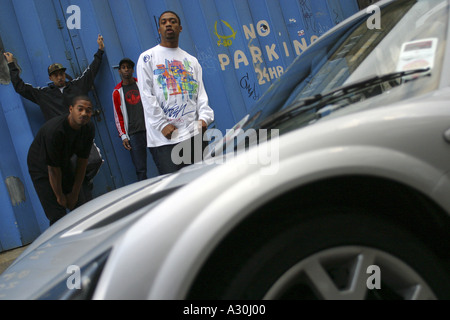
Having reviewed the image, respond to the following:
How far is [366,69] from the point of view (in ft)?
5.86

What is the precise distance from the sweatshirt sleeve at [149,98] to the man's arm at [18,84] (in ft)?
5.05

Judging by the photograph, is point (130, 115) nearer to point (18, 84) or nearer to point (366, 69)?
point (18, 84)

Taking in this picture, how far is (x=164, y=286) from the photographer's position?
3.93 ft

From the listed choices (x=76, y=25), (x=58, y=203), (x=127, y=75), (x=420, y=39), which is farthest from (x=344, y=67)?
(x=76, y=25)

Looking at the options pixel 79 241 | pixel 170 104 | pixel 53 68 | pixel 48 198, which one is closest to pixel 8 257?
pixel 48 198

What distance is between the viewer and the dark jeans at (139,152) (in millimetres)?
5086

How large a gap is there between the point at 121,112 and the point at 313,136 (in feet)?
13.2

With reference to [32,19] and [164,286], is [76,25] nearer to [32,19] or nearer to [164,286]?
[32,19]

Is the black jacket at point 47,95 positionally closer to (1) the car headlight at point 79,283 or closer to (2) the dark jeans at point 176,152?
(2) the dark jeans at point 176,152

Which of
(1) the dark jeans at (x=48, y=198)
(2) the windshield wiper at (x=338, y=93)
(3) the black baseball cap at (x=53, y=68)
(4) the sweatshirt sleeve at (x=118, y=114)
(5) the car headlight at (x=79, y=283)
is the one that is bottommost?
(5) the car headlight at (x=79, y=283)

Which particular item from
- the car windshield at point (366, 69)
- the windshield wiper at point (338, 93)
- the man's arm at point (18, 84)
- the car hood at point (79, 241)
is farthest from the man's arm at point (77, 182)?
the windshield wiper at point (338, 93)

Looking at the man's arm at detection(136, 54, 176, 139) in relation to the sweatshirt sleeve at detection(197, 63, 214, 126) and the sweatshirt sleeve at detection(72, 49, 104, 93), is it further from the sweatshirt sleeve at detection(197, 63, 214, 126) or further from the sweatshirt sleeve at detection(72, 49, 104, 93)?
the sweatshirt sleeve at detection(72, 49, 104, 93)

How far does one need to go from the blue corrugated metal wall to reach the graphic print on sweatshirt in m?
1.48

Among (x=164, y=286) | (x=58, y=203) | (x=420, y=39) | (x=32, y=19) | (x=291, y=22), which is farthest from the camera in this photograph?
(x=291, y=22)
